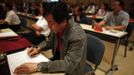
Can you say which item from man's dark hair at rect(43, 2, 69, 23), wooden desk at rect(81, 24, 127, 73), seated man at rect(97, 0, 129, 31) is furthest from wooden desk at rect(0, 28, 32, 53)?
seated man at rect(97, 0, 129, 31)

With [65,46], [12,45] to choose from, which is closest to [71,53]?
[65,46]

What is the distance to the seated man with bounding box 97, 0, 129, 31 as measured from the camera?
10.6 ft

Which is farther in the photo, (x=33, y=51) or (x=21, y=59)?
(x=33, y=51)

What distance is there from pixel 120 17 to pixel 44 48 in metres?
2.21

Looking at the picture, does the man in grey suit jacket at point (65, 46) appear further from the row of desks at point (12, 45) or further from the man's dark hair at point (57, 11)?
Answer: the row of desks at point (12, 45)

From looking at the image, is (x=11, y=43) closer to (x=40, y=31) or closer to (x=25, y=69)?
(x=25, y=69)

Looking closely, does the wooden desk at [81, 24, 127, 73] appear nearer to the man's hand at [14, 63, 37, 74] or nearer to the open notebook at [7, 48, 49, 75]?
the open notebook at [7, 48, 49, 75]

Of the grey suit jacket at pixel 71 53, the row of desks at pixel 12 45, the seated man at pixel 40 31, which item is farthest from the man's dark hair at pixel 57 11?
the seated man at pixel 40 31

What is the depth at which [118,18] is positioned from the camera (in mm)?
3350


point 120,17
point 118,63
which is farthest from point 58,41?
point 120,17

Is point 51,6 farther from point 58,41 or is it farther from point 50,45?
point 50,45

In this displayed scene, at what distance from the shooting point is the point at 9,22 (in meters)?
4.14

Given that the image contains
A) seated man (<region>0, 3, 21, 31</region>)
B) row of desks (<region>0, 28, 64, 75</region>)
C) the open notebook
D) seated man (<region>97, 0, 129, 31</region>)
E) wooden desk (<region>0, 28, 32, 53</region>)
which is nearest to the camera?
the open notebook

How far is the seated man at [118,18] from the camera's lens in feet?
10.6
